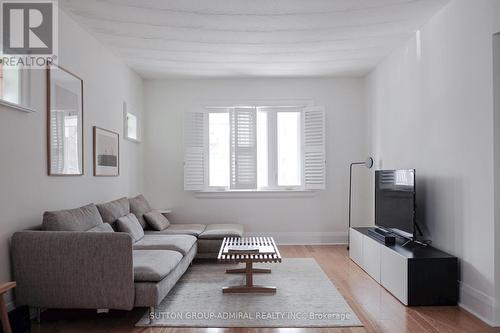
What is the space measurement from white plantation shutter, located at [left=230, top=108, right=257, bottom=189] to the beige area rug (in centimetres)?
189

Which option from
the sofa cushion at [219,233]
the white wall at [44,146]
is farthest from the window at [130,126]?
the sofa cushion at [219,233]

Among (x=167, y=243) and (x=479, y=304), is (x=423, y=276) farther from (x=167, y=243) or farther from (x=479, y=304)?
(x=167, y=243)

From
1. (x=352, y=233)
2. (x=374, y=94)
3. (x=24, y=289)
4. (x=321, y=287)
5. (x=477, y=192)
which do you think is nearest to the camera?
(x=24, y=289)

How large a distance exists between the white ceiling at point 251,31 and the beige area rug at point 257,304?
103 inches

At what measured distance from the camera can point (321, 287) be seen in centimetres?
356

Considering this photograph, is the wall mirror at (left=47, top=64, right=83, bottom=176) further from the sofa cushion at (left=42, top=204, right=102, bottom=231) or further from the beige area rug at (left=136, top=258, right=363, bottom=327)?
the beige area rug at (left=136, top=258, right=363, bottom=327)

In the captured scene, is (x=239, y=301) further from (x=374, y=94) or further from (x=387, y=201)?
(x=374, y=94)

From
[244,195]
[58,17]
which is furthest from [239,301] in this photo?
[58,17]

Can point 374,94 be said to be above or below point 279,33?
below

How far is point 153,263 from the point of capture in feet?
9.50

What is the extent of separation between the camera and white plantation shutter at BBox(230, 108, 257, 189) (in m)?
5.67

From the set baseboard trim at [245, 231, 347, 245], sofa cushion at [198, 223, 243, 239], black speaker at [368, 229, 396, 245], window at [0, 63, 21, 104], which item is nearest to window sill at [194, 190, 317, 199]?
baseboard trim at [245, 231, 347, 245]

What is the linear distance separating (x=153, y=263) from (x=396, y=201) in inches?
100

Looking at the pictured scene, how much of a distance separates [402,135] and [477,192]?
153 cm
